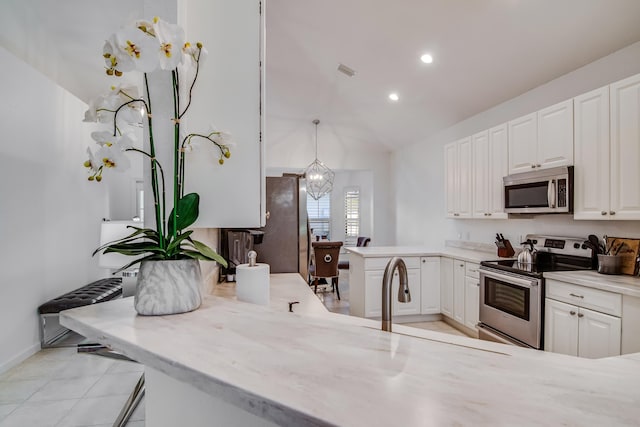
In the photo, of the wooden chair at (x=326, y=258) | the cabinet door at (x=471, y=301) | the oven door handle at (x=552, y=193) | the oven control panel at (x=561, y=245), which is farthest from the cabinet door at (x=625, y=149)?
the wooden chair at (x=326, y=258)

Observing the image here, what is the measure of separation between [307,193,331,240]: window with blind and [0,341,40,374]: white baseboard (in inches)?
253

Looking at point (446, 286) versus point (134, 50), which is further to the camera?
point (446, 286)

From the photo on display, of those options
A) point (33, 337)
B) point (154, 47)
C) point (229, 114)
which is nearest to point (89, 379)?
point (33, 337)

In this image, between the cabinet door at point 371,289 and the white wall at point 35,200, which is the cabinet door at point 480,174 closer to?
the cabinet door at point 371,289

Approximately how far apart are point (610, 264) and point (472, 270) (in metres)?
1.24

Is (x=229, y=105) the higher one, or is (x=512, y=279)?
(x=229, y=105)

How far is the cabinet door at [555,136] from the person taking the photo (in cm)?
262

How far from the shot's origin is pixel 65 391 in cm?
248

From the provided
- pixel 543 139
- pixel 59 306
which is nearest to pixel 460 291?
pixel 543 139

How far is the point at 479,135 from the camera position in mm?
3703

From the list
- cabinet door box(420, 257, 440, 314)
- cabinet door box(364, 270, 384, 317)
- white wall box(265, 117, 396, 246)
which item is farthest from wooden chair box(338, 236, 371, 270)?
cabinet door box(420, 257, 440, 314)

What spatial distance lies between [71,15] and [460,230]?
201 inches

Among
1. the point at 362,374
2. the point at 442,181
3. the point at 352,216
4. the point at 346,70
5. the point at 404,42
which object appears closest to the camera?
the point at 362,374

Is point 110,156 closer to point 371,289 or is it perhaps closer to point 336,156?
point 371,289
